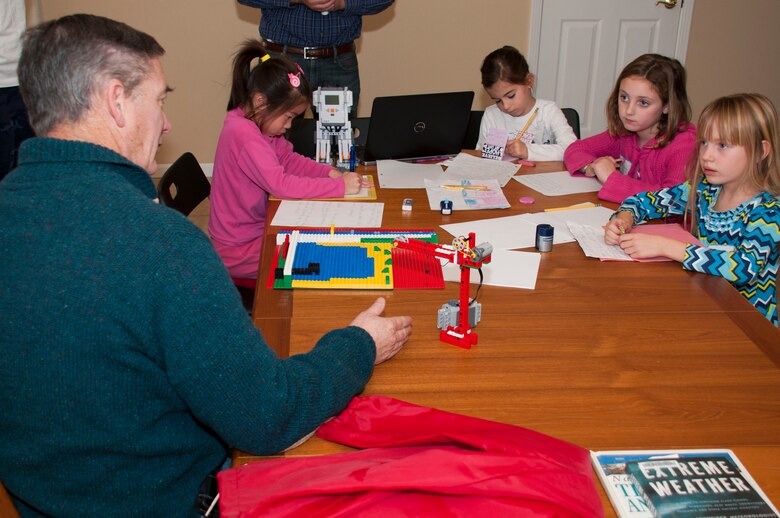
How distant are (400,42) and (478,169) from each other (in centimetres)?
222

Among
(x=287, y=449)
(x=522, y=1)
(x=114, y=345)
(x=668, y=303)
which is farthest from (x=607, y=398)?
(x=522, y=1)

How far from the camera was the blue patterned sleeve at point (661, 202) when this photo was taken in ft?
7.10

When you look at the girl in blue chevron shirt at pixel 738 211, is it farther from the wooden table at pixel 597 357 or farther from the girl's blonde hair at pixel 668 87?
the girl's blonde hair at pixel 668 87

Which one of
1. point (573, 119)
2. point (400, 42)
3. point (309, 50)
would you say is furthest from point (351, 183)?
point (400, 42)

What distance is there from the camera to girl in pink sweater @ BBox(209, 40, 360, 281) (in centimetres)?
233

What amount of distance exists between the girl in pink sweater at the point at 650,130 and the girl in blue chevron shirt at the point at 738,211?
0.39m

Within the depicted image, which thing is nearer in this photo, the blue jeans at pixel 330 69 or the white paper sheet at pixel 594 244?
the white paper sheet at pixel 594 244

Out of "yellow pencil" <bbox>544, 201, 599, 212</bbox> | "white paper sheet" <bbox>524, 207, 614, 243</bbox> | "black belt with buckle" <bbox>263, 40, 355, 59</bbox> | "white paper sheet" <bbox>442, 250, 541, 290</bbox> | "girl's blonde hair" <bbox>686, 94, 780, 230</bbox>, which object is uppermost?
"black belt with buckle" <bbox>263, 40, 355, 59</bbox>

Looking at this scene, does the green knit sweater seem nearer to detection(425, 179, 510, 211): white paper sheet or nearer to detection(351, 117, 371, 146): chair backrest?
detection(425, 179, 510, 211): white paper sheet

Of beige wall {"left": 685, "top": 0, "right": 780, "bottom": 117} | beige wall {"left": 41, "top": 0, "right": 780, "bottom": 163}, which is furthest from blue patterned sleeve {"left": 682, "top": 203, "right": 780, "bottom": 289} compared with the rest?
beige wall {"left": 685, "top": 0, "right": 780, "bottom": 117}

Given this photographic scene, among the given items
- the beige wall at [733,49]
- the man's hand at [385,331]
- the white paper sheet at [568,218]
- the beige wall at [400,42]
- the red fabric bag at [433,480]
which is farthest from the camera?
the beige wall at [733,49]

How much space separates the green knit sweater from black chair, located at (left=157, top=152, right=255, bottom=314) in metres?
1.16

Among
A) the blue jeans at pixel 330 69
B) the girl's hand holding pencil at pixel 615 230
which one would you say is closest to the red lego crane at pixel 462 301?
the girl's hand holding pencil at pixel 615 230

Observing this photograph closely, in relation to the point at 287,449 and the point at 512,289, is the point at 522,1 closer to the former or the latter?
the point at 512,289
